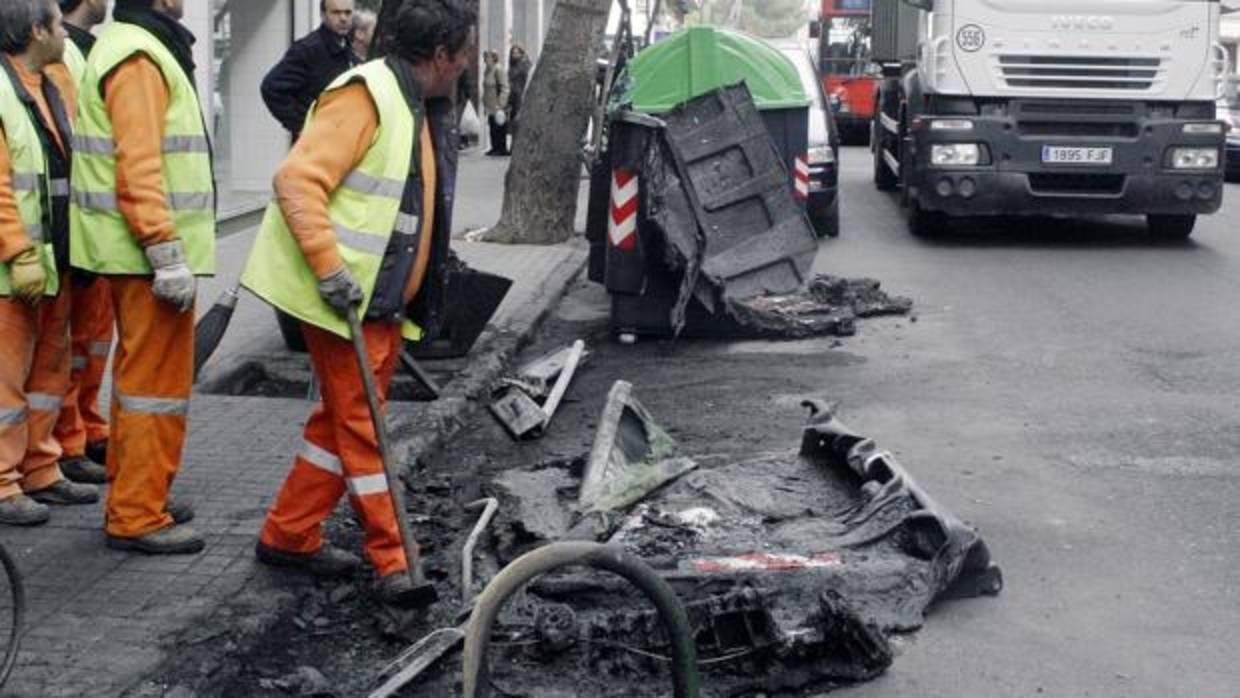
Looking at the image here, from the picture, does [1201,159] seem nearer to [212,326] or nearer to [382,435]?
[212,326]

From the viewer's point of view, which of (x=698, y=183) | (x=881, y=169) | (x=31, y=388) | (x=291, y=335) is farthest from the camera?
(x=881, y=169)

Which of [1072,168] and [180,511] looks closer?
[180,511]

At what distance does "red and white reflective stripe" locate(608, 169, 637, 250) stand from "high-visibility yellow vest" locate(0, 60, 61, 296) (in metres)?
5.05

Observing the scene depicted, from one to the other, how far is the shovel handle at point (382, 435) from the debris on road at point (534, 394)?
9.39ft

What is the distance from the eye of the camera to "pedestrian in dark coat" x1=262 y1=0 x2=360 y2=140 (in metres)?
9.30

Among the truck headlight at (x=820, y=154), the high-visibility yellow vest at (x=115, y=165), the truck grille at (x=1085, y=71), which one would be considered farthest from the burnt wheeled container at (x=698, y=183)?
the high-visibility yellow vest at (x=115, y=165)

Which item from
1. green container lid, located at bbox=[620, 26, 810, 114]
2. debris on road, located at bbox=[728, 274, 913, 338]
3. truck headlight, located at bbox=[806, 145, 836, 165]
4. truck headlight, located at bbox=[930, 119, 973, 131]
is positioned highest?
green container lid, located at bbox=[620, 26, 810, 114]

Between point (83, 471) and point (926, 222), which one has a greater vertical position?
point (83, 471)

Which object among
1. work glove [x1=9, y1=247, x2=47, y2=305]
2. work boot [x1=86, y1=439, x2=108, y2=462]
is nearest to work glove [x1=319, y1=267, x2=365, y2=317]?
work glove [x1=9, y1=247, x2=47, y2=305]

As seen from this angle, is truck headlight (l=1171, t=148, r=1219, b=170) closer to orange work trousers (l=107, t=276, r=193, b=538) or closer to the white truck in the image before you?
the white truck

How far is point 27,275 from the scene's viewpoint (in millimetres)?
5996

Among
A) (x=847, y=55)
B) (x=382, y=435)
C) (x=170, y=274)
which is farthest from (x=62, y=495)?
(x=847, y=55)

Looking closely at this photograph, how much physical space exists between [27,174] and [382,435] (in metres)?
1.77

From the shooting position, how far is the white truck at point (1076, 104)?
1538cm
